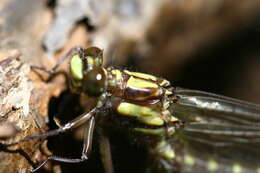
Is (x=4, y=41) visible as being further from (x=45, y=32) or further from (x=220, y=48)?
(x=220, y=48)

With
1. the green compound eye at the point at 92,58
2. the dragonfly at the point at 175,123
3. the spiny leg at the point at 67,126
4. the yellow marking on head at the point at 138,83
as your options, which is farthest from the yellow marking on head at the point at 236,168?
the green compound eye at the point at 92,58

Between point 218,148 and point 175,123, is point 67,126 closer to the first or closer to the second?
point 175,123

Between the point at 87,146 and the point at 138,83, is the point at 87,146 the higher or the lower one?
the lower one

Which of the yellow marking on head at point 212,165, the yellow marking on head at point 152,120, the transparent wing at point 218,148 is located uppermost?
the yellow marking on head at point 152,120

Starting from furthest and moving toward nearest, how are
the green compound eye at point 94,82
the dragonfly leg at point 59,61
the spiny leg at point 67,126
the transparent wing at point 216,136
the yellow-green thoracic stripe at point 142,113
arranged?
the transparent wing at point 216,136
the dragonfly leg at point 59,61
the yellow-green thoracic stripe at point 142,113
the green compound eye at point 94,82
the spiny leg at point 67,126

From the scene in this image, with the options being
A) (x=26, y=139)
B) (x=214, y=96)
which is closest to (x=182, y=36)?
(x=214, y=96)

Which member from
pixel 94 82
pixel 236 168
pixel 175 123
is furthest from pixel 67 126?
pixel 236 168

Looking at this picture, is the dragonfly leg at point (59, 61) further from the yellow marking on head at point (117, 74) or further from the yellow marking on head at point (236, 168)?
the yellow marking on head at point (236, 168)
